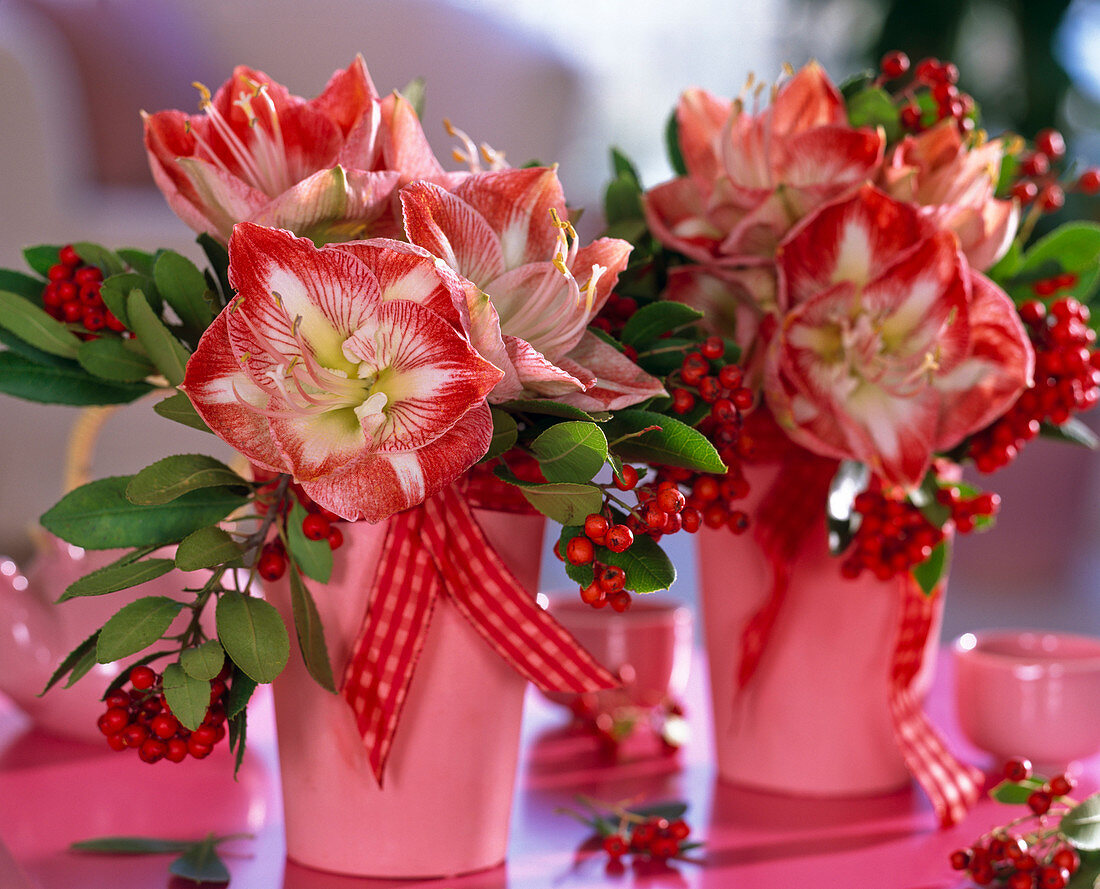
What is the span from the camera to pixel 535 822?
2.11 ft

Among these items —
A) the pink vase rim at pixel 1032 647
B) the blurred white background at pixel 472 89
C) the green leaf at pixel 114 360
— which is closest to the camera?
the green leaf at pixel 114 360

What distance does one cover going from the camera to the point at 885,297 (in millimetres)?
595

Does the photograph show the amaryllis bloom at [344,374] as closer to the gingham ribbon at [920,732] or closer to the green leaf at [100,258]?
the green leaf at [100,258]

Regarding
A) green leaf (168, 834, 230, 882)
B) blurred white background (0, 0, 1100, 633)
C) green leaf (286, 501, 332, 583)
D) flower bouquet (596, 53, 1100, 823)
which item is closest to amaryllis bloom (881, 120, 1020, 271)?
flower bouquet (596, 53, 1100, 823)

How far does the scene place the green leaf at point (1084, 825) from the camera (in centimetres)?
54

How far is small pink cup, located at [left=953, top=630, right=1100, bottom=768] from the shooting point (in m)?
0.72

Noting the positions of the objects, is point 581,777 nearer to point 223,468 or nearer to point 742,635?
point 742,635

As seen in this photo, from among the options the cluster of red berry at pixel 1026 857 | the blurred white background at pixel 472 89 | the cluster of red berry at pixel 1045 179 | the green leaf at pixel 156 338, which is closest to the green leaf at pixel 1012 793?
the cluster of red berry at pixel 1026 857

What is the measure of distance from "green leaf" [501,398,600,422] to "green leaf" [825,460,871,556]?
0.19 meters

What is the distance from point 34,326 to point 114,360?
41 millimetres

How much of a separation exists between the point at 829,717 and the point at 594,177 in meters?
3.54

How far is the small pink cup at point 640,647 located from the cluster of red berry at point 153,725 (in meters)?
0.35

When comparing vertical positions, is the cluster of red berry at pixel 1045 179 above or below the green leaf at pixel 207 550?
above

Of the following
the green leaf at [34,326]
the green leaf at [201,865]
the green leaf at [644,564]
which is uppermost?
the green leaf at [34,326]
